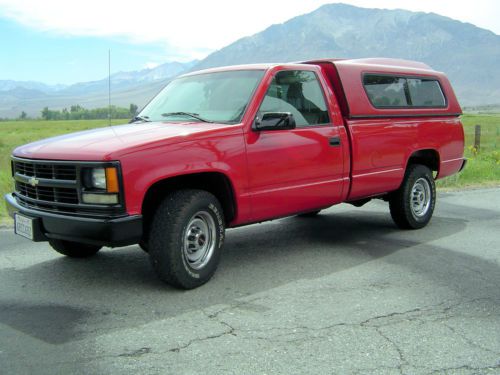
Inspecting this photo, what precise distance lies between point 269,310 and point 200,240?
0.97 meters

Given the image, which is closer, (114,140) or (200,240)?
(114,140)

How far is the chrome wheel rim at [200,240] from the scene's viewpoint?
15.5 feet

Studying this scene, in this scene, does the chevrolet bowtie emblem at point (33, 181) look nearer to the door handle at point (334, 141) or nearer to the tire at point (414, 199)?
the door handle at point (334, 141)

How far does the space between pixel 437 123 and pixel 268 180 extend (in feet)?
10.4

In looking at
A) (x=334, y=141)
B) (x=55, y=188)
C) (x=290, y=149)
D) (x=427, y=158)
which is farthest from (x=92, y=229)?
(x=427, y=158)

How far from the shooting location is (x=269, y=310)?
418 cm

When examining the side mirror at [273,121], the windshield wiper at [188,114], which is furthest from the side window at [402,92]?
the windshield wiper at [188,114]

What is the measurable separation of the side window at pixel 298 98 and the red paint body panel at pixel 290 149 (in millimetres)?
75

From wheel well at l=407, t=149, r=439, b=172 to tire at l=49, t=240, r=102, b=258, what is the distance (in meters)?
4.06

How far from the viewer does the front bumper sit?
13.5ft

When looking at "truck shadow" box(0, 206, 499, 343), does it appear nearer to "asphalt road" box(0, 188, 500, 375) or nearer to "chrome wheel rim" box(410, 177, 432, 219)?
"asphalt road" box(0, 188, 500, 375)

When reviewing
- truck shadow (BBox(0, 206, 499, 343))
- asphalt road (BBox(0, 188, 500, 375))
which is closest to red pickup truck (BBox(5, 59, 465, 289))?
truck shadow (BBox(0, 206, 499, 343))

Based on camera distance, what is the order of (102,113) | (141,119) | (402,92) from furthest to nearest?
(102,113)
(402,92)
(141,119)

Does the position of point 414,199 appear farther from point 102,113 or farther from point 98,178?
point 102,113
